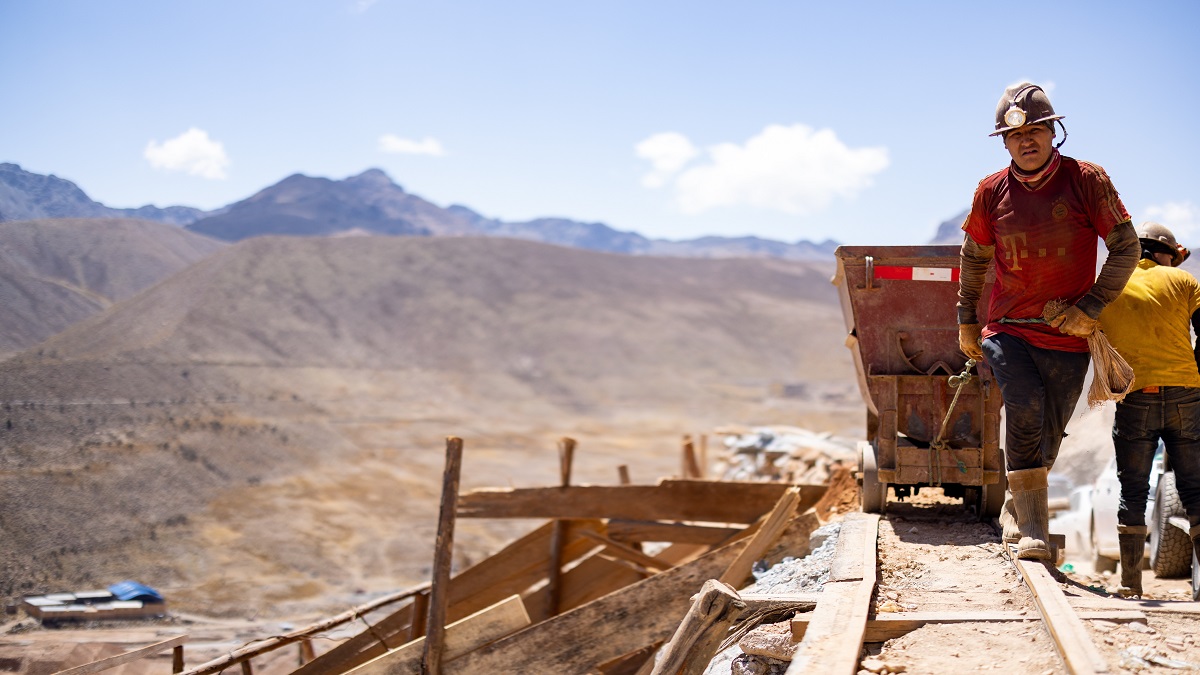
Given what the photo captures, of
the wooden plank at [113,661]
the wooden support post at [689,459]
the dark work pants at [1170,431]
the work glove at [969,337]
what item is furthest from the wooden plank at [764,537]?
the wooden support post at [689,459]

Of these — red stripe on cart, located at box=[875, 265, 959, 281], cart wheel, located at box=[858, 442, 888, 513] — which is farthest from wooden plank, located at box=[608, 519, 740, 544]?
red stripe on cart, located at box=[875, 265, 959, 281]

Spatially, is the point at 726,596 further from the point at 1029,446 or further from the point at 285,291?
the point at 285,291

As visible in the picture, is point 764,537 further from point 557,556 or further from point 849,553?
point 557,556

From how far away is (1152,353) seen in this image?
4246mm

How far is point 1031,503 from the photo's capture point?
4180 mm

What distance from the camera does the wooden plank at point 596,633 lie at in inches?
215

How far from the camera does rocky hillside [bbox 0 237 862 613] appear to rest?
13992 millimetres

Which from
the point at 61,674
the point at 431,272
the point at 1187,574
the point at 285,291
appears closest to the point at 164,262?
the point at 285,291

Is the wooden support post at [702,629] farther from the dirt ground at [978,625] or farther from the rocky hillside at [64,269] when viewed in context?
the rocky hillside at [64,269]

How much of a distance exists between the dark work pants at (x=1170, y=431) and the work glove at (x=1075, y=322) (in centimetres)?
59

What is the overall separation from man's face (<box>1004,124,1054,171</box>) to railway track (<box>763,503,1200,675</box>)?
1659 millimetres

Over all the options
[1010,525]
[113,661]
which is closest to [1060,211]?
[1010,525]

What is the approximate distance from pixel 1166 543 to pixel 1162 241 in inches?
93.1

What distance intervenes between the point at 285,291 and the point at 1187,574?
36.7 meters
